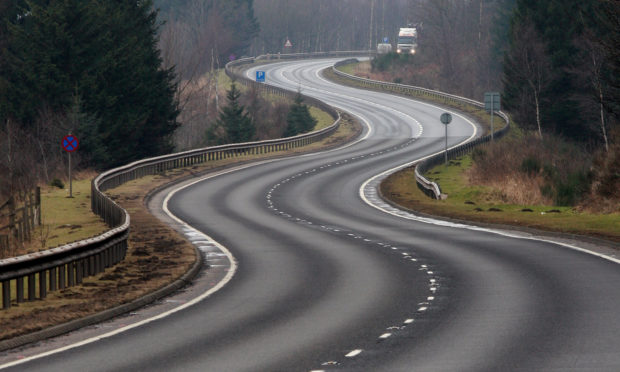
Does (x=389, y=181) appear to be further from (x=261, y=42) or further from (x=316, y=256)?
(x=261, y=42)

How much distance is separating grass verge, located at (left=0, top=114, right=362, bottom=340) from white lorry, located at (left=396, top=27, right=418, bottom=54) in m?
97.1

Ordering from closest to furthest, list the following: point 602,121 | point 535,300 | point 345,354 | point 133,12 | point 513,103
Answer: point 345,354 < point 535,300 < point 602,121 < point 133,12 < point 513,103

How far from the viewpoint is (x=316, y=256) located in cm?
2434

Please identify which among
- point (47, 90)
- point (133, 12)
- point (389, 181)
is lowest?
point (389, 181)

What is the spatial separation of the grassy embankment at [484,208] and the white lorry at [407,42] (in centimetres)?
7853

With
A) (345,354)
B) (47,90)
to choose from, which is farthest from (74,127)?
(345,354)

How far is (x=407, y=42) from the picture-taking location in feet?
430

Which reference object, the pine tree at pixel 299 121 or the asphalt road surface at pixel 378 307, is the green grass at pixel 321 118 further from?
the asphalt road surface at pixel 378 307

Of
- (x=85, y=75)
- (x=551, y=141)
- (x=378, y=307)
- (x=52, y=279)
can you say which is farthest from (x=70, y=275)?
(x=551, y=141)

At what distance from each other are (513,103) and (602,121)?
10573 mm

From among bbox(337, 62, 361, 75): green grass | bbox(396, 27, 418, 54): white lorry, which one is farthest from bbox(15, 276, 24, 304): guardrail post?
bbox(396, 27, 418, 54): white lorry

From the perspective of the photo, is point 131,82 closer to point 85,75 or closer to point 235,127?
point 85,75

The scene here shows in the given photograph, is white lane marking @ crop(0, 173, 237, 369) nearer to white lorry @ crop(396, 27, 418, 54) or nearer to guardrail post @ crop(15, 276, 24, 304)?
guardrail post @ crop(15, 276, 24, 304)

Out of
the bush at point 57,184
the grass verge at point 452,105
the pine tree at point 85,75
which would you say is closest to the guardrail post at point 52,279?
the bush at point 57,184
